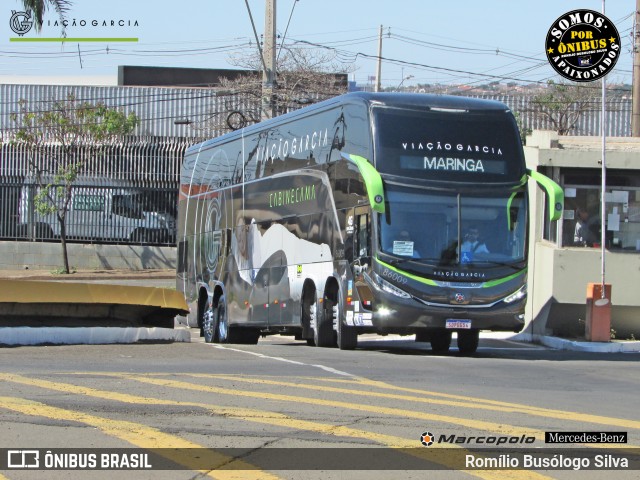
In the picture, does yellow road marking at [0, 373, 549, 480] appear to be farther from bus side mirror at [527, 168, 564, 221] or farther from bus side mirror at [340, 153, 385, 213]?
bus side mirror at [527, 168, 564, 221]

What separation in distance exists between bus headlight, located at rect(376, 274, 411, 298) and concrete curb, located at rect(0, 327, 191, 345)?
13.5 feet

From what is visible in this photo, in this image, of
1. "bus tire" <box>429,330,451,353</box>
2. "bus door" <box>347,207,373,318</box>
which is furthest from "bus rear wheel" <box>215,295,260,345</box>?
"bus door" <box>347,207,373,318</box>

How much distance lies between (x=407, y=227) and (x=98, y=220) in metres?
30.6

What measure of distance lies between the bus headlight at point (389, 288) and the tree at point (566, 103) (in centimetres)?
4894

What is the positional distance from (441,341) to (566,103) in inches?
1848

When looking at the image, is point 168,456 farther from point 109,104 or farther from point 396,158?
point 109,104

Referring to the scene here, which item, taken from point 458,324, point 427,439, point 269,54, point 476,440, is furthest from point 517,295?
point 269,54

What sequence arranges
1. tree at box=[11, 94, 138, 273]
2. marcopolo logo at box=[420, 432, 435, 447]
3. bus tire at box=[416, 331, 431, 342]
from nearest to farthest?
1. marcopolo logo at box=[420, 432, 435, 447]
2. bus tire at box=[416, 331, 431, 342]
3. tree at box=[11, 94, 138, 273]

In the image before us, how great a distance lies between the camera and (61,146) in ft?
156

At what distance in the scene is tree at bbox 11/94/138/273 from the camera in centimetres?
4591

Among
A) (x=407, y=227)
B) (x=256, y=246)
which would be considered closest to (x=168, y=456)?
(x=407, y=227)

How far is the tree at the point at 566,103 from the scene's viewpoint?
65.7m

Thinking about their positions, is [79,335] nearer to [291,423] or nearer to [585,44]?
[291,423]

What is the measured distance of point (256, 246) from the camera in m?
23.7
